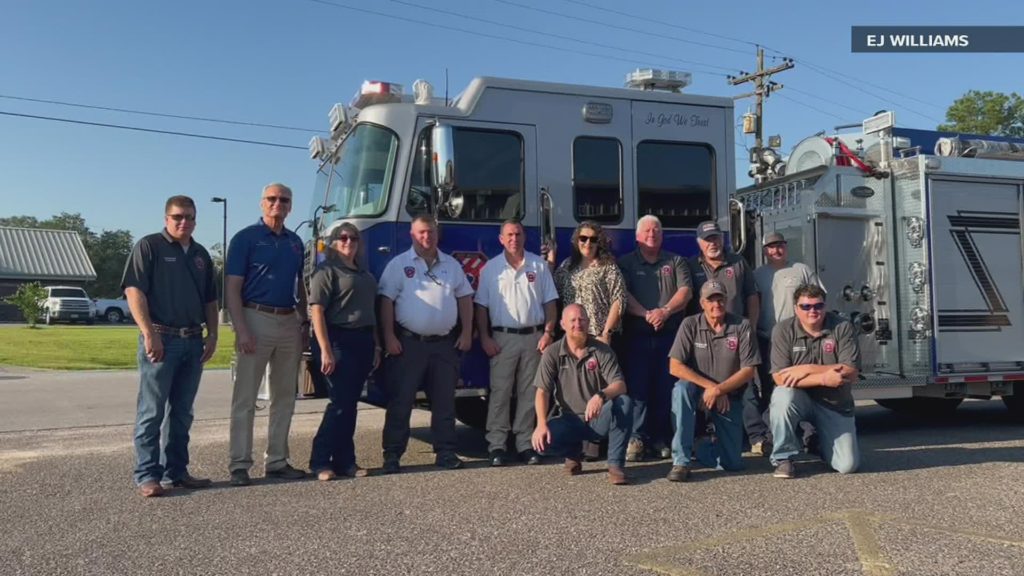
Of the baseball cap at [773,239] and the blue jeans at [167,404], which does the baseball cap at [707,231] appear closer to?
the baseball cap at [773,239]

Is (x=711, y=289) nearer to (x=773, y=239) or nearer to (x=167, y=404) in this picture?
(x=773, y=239)

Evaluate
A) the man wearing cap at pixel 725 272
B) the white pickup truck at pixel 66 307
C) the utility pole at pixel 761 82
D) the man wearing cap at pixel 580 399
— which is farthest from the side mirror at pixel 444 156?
the white pickup truck at pixel 66 307

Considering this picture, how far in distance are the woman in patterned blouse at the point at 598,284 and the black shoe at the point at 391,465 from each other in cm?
172

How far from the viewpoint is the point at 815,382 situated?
19.6 feet

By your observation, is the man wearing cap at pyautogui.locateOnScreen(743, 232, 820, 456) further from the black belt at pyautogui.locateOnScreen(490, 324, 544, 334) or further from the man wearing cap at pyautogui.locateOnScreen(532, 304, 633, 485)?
the black belt at pyautogui.locateOnScreen(490, 324, 544, 334)

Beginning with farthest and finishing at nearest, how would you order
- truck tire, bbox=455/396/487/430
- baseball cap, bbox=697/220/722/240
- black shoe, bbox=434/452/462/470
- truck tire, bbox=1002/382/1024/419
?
1. truck tire, bbox=1002/382/1024/419
2. truck tire, bbox=455/396/487/430
3. baseball cap, bbox=697/220/722/240
4. black shoe, bbox=434/452/462/470

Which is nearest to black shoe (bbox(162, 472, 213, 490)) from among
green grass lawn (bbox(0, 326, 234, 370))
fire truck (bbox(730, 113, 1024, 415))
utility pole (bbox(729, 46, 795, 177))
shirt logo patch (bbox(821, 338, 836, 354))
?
shirt logo patch (bbox(821, 338, 836, 354))

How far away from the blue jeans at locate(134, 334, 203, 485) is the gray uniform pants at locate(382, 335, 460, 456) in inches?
53.0

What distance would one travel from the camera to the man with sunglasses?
5930 mm

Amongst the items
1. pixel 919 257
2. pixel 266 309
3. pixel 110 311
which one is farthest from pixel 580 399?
pixel 110 311

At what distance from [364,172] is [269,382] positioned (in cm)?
178

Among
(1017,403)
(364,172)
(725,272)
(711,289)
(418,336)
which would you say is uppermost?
(364,172)

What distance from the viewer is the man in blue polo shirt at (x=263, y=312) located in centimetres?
564

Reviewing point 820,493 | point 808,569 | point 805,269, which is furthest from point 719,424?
point 808,569
